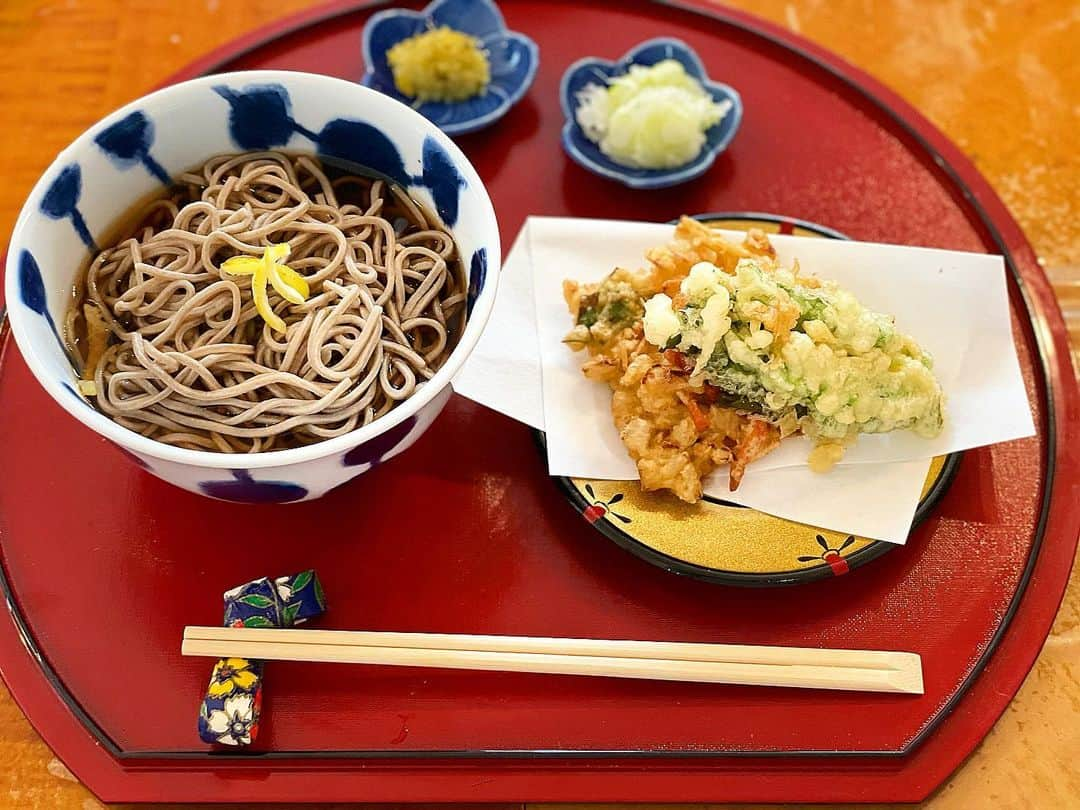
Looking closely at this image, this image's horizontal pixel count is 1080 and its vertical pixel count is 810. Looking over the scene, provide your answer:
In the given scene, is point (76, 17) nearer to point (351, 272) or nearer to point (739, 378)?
point (351, 272)

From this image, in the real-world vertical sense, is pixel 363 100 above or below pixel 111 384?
above

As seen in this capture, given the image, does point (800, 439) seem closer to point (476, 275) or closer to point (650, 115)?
point (476, 275)

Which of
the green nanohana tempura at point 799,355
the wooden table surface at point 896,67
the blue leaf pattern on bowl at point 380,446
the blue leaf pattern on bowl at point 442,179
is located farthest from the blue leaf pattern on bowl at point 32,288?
the green nanohana tempura at point 799,355

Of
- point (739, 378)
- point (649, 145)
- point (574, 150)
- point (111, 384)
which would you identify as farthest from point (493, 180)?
point (111, 384)

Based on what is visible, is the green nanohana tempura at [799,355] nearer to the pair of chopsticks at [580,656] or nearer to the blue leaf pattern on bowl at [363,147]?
the pair of chopsticks at [580,656]

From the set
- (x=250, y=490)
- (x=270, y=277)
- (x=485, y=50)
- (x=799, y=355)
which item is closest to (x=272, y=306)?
(x=270, y=277)

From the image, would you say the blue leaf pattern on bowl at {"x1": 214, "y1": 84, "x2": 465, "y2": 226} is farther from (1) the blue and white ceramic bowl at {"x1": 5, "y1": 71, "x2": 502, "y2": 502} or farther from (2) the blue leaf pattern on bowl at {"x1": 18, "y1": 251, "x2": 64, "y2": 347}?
(2) the blue leaf pattern on bowl at {"x1": 18, "y1": 251, "x2": 64, "y2": 347}

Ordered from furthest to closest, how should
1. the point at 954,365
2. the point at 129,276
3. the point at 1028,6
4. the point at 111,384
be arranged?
the point at 1028,6 < the point at 954,365 < the point at 129,276 < the point at 111,384
